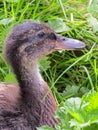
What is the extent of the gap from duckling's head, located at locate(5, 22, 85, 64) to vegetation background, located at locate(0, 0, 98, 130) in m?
0.25

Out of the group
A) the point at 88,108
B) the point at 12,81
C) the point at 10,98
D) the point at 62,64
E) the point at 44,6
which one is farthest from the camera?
the point at 44,6

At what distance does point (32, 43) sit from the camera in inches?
114

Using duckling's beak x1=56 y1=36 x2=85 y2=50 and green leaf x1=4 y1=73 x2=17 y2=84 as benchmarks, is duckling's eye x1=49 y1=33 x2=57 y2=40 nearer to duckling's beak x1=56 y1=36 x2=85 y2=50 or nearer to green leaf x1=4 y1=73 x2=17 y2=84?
duckling's beak x1=56 y1=36 x2=85 y2=50

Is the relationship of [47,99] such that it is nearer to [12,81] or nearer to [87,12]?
[12,81]

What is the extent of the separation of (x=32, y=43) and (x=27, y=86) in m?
0.20

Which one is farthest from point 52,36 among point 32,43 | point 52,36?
point 32,43

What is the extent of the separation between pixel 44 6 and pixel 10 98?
3.17ft

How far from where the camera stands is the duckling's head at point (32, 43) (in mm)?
2801

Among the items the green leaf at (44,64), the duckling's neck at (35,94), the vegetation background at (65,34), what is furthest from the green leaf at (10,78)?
the duckling's neck at (35,94)

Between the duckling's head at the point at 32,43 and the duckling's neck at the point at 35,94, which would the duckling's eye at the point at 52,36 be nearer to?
the duckling's head at the point at 32,43

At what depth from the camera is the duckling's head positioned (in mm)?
2801

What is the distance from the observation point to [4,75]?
10.8 ft

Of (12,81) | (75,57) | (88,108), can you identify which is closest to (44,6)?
(75,57)

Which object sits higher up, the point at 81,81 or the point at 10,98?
the point at 10,98
